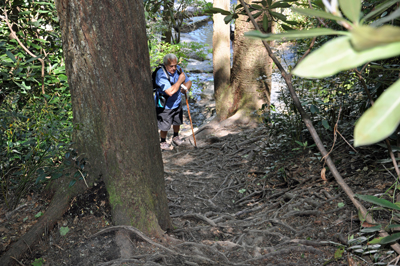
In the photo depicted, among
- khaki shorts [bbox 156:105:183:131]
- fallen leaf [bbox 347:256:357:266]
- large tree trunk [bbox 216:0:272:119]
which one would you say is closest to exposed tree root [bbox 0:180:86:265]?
fallen leaf [bbox 347:256:357:266]

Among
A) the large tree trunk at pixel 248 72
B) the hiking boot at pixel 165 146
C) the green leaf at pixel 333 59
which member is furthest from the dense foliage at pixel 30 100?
the large tree trunk at pixel 248 72

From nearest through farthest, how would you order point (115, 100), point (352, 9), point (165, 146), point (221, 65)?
point (352, 9) < point (115, 100) < point (165, 146) < point (221, 65)

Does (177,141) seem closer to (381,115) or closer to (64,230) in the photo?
(64,230)

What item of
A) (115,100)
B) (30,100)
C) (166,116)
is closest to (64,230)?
(115,100)

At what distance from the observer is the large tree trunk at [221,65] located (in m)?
7.16

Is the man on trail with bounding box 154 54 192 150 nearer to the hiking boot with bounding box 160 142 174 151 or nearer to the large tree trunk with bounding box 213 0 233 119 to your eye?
the hiking boot with bounding box 160 142 174 151

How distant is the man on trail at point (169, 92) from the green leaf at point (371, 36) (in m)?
5.23

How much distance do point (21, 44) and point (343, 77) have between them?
12.0 ft

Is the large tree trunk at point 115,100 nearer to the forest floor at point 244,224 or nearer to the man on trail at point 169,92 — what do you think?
the forest floor at point 244,224

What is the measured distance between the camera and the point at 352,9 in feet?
1.71

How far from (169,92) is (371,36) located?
5.23 m

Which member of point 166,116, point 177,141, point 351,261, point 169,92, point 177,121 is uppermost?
point 169,92

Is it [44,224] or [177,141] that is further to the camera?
[177,141]

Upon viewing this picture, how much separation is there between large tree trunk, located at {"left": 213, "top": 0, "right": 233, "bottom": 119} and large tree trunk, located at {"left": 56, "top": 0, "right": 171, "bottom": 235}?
15.8 ft
